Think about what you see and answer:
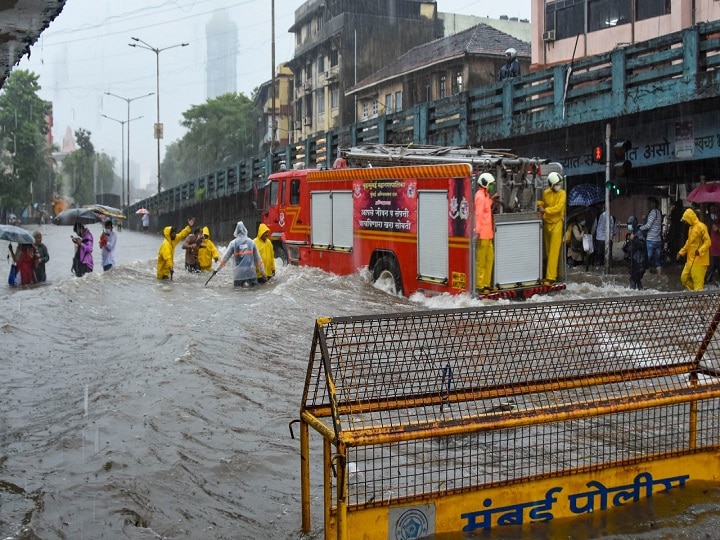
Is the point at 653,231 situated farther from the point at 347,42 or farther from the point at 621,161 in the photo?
the point at 347,42

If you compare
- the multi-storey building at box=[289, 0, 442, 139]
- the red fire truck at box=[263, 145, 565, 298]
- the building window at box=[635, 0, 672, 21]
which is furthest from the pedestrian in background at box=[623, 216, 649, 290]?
the multi-storey building at box=[289, 0, 442, 139]

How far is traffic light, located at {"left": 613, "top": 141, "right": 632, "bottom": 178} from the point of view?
655 inches

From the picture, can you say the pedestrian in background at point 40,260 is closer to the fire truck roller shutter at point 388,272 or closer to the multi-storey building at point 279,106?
the fire truck roller shutter at point 388,272

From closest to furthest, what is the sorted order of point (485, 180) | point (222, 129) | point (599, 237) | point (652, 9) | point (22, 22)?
point (22, 22) → point (485, 180) → point (599, 237) → point (652, 9) → point (222, 129)

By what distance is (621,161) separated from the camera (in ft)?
55.7

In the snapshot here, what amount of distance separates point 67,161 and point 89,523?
116 metres

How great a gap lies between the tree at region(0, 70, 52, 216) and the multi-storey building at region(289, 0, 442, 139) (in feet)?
81.7

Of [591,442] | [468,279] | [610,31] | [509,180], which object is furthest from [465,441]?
[610,31]

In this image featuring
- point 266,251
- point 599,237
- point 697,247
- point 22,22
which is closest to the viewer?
point 22,22

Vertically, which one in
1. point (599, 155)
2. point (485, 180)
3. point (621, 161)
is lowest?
point (485, 180)

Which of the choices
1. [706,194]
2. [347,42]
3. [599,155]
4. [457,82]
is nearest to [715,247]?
[706,194]

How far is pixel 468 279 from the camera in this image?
13484mm

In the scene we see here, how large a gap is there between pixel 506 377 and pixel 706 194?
15.3m

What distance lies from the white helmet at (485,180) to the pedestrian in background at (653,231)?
5.88 meters
